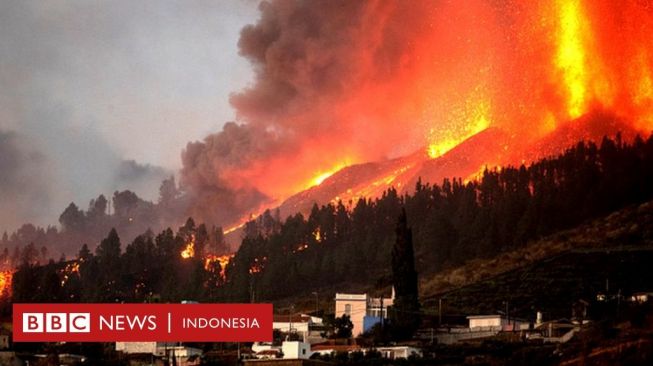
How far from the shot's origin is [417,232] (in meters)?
129

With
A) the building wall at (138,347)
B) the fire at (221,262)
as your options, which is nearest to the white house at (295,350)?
the building wall at (138,347)

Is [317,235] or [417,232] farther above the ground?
[317,235]

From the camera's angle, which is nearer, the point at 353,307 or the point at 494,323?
the point at 494,323

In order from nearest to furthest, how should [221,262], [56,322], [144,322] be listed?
[144,322]
[56,322]
[221,262]

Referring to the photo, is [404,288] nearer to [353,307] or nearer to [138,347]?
[353,307]

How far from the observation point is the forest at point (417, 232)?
383ft

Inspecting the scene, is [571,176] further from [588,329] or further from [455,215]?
[588,329]

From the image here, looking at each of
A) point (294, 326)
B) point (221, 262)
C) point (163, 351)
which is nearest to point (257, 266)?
point (221, 262)

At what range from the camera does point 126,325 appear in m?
56.7

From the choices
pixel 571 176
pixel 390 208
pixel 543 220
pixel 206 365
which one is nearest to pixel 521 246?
pixel 543 220

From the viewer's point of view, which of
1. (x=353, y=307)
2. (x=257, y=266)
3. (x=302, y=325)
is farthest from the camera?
(x=257, y=266)

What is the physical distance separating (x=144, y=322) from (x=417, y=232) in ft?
243

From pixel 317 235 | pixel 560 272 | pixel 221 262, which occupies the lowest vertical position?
pixel 560 272

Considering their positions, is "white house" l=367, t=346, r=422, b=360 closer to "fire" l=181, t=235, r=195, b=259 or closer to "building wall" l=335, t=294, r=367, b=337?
"building wall" l=335, t=294, r=367, b=337
